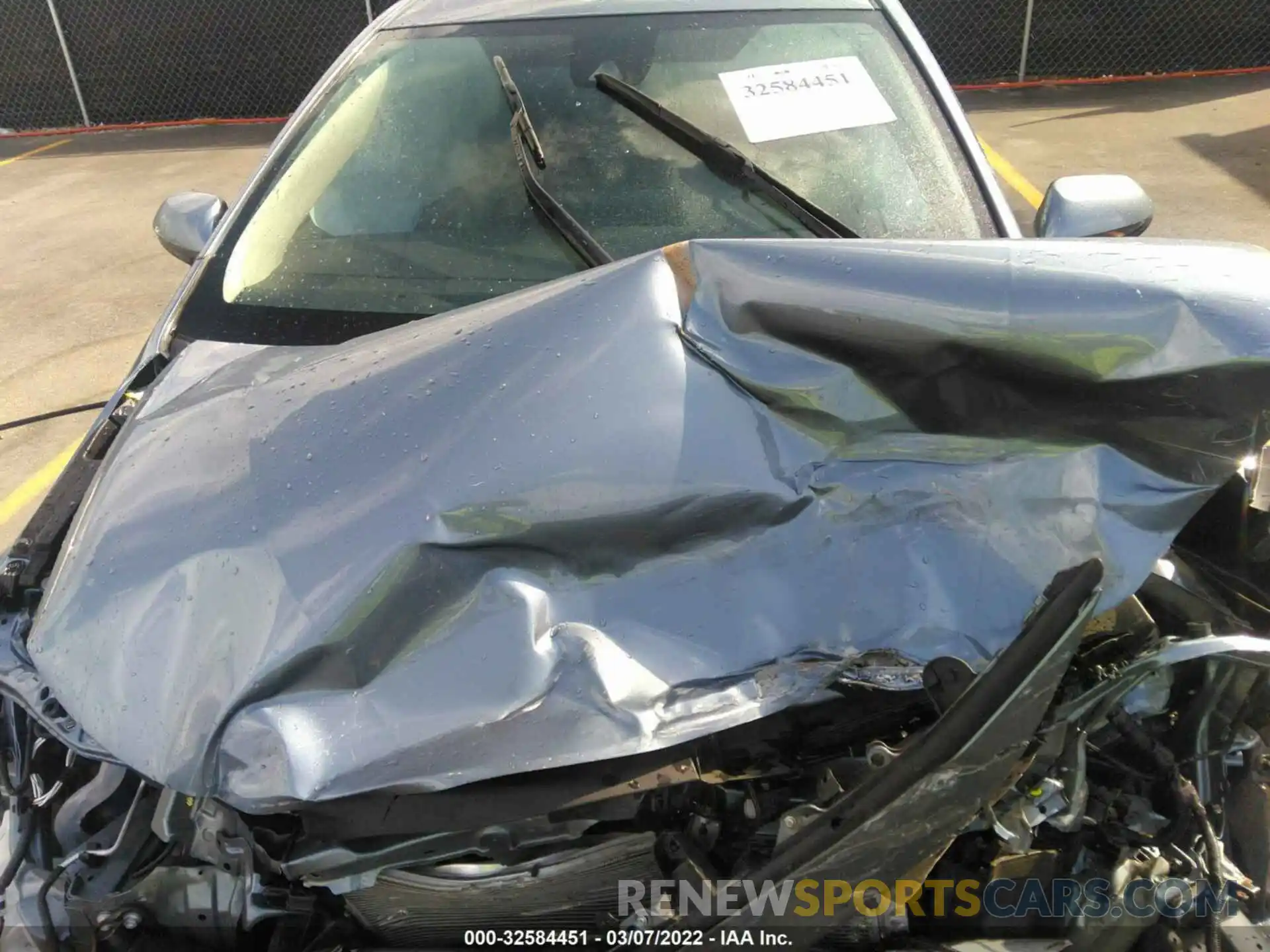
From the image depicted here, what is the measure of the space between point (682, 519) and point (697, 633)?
0.16 meters

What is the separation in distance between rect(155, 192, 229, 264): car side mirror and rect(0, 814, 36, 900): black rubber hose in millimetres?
1541

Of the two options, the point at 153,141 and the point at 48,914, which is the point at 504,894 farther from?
the point at 153,141

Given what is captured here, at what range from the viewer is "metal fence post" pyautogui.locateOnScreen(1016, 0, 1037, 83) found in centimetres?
939

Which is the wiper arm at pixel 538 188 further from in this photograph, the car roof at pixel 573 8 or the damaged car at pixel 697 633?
the damaged car at pixel 697 633

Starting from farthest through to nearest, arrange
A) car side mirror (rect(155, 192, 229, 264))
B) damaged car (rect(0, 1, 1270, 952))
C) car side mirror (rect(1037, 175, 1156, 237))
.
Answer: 1. car side mirror (rect(155, 192, 229, 264))
2. car side mirror (rect(1037, 175, 1156, 237))
3. damaged car (rect(0, 1, 1270, 952))

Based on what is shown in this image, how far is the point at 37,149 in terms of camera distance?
10.0 metres

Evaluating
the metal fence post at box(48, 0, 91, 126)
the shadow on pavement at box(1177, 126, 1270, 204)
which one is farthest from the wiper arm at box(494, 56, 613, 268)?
the metal fence post at box(48, 0, 91, 126)

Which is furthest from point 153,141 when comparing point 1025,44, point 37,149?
point 1025,44

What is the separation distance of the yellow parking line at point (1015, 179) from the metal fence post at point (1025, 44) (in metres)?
2.52

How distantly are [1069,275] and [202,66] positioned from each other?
429 inches

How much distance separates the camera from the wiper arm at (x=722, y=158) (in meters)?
2.11

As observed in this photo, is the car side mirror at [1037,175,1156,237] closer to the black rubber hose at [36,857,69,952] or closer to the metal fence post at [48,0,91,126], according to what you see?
the black rubber hose at [36,857,69,952]

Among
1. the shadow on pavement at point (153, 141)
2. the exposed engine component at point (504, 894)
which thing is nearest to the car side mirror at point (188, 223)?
the exposed engine component at point (504, 894)

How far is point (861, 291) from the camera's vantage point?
141cm
